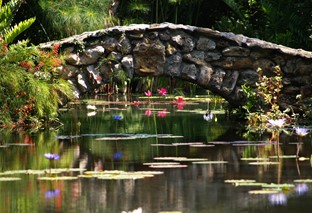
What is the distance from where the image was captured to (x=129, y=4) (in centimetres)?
2467

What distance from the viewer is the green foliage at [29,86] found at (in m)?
12.9

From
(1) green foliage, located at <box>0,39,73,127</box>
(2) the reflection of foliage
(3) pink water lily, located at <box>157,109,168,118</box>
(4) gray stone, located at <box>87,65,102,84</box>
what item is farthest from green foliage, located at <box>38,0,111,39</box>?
(2) the reflection of foliage

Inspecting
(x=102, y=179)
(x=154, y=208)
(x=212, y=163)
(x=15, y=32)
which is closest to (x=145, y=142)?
(x=212, y=163)

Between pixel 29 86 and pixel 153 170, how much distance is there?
464 cm

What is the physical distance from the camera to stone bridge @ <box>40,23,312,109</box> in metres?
13.8

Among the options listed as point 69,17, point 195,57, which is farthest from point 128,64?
point 69,17

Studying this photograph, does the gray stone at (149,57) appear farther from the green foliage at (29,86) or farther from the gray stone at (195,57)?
the green foliage at (29,86)

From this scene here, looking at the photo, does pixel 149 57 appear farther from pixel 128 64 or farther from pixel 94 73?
pixel 94 73

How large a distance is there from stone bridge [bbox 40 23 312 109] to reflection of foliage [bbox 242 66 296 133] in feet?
0.79

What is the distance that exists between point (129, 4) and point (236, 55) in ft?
36.0

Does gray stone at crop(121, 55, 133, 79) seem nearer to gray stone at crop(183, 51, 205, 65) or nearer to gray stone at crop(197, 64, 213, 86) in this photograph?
gray stone at crop(183, 51, 205, 65)

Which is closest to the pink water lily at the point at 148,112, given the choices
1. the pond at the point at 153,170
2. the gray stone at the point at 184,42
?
the pond at the point at 153,170

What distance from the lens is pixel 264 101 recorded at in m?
13.9

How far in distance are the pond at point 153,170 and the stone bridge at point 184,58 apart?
679 millimetres
